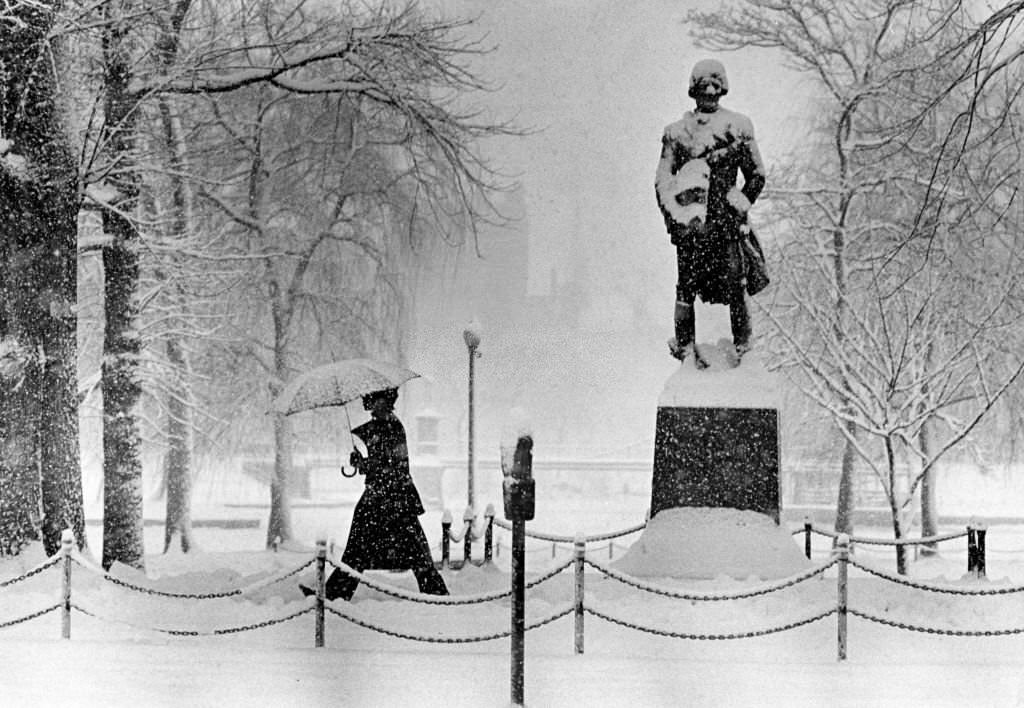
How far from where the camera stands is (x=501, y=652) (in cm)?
877

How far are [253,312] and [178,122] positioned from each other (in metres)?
5.23

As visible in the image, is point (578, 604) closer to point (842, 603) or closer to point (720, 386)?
point (842, 603)

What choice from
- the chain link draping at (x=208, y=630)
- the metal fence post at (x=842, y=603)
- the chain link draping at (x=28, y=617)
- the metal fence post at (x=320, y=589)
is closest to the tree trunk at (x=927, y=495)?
the metal fence post at (x=842, y=603)

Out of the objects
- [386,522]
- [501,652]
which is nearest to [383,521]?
[386,522]

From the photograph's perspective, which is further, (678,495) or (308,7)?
(308,7)

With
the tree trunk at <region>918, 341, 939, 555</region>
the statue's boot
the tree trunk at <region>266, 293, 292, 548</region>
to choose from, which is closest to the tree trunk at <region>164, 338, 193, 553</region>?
the tree trunk at <region>266, 293, 292, 548</region>

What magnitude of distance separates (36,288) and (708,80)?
23.1 ft

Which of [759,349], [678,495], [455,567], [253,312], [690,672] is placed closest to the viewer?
[690,672]

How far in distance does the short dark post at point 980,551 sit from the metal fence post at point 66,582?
8.28 metres

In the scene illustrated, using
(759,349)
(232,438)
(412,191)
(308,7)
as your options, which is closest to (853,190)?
(759,349)

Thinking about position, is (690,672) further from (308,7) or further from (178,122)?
(308,7)

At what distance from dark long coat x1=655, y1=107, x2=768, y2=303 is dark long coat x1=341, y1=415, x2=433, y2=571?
336 centimetres

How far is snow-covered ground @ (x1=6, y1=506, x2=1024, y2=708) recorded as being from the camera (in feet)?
24.8

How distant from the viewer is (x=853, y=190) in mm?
20438
